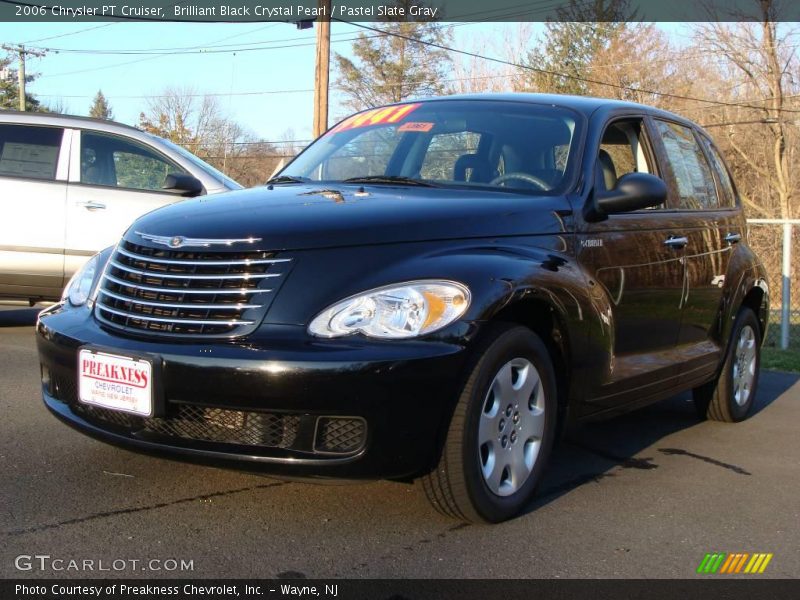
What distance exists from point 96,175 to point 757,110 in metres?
28.5

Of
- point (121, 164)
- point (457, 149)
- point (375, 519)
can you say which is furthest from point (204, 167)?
point (375, 519)

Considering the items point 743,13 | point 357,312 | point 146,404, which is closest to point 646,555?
point 357,312

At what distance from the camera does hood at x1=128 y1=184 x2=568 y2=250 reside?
3.37m

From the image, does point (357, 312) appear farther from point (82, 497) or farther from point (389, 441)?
point (82, 497)

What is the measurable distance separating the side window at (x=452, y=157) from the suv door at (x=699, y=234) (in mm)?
1230

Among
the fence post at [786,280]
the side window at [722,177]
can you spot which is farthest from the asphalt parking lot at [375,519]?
the fence post at [786,280]

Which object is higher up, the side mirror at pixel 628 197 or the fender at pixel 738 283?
the side mirror at pixel 628 197

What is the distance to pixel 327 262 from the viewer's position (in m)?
3.28

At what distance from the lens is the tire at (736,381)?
5.64 metres

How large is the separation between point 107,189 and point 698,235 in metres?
5.01

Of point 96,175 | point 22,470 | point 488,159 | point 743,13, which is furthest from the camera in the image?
point 743,13

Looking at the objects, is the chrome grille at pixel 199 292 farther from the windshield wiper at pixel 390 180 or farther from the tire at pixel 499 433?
the windshield wiper at pixel 390 180

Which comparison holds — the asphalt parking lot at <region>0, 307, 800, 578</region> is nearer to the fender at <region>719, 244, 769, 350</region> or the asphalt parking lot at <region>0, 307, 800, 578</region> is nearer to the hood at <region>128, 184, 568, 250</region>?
the fender at <region>719, 244, 769, 350</region>

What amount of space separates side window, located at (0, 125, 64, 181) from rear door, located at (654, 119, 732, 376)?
5161 millimetres
